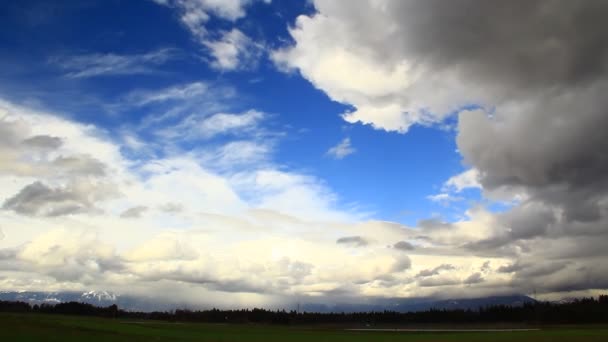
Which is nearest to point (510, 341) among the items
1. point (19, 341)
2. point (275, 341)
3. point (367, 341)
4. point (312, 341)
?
point (367, 341)

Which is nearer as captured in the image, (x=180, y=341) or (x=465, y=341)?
(x=180, y=341)

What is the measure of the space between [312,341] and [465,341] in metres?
27.8

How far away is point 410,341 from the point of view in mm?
90562

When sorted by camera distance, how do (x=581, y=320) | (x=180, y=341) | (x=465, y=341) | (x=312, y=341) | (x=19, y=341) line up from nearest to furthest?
1. (x=19, y=341)
2. (x=180, y=341)
3. (x=465, y=341)
4. (x=312, y=341)
5. (x=581, y=320)

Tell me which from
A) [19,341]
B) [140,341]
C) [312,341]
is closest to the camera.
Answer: [19,341]

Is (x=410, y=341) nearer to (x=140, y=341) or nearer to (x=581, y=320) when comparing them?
(x=140, y=341)

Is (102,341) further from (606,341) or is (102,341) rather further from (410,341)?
(606,341)

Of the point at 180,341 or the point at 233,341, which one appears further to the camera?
the point at 233,341

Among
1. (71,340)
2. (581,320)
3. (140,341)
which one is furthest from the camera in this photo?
(581,320)

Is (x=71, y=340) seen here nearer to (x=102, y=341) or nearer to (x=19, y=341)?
(x=102, y=341)

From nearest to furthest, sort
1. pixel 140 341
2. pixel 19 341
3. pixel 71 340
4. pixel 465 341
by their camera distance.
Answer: pixel 19 341 → pixel 71 340 → pixel 140 341 → pixel 465 341

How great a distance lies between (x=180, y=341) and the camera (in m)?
78.1

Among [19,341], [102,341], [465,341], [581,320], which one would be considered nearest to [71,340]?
[102,341]

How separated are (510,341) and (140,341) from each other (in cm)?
6151
